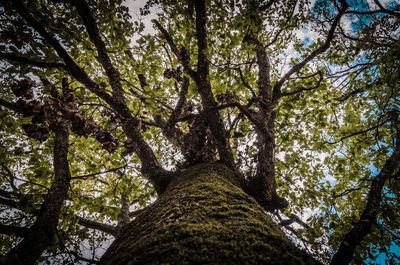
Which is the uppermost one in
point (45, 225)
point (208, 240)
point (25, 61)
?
point (25, 61)

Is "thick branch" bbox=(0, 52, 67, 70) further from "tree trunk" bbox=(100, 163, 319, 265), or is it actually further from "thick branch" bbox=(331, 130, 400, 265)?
"thick branch" bbox=(331, 130, 400, 265)

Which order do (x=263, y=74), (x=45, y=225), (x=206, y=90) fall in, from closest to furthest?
(x=45, y=225)
(x=206, y=90)
(x=263, y=74)

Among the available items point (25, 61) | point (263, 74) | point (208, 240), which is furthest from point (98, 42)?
point (263, 74)

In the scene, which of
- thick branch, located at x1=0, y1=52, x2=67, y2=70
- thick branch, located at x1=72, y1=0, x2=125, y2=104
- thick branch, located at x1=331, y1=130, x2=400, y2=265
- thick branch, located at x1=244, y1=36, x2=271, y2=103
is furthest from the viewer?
thick branch, located at x1=244, y1=36, x2=271, y2=103

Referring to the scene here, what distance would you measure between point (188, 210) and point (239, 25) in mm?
4966

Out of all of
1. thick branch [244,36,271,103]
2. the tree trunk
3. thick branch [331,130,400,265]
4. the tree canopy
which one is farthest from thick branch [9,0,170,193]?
thick branch [244,36,271,103]

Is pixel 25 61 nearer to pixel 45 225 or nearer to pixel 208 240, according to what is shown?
pixel 45 225

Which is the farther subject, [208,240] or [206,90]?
[206,90]

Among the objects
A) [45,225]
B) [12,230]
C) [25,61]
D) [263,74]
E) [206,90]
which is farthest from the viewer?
[263,74]

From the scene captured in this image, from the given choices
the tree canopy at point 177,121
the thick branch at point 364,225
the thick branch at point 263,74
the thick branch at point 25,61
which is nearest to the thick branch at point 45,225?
the tree canopy at point 177,121

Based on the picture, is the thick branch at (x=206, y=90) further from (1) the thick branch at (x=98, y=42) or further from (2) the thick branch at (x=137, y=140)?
(1) the thick branch at (x=98, y=42)

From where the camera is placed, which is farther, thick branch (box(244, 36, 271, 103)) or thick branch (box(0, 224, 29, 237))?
thick branch (box(244, 36, 271, 103))

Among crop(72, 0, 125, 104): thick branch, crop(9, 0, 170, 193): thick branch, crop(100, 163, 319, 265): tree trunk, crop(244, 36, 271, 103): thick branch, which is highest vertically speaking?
crop(244, 36, 271, 103): thick branch

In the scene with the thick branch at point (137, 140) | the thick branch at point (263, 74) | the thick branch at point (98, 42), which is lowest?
the thick branch at point (137, 140)
